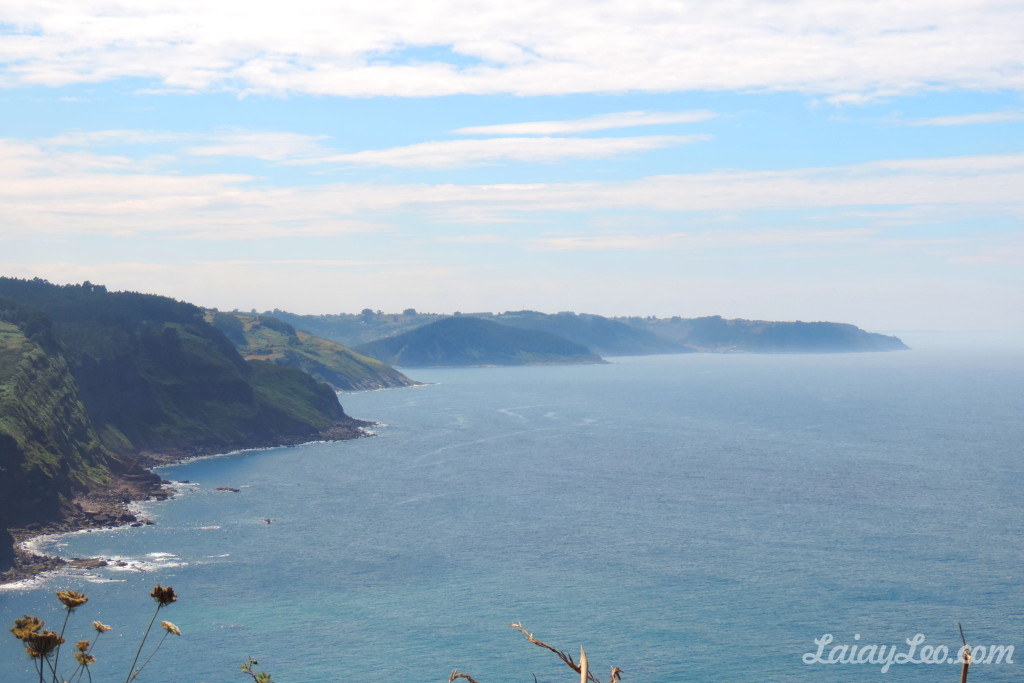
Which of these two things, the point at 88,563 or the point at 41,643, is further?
the point at 88,563

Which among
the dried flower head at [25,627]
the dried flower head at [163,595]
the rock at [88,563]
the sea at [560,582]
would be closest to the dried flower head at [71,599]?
the dried flower head at [25,627]

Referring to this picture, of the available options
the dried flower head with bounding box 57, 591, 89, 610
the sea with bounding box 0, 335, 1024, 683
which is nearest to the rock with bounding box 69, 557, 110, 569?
the sea with bounding box 0, 335, 1024, 683

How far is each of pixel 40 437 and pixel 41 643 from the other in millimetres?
155474

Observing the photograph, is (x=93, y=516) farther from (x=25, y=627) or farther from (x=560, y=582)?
(x=25, y=627)

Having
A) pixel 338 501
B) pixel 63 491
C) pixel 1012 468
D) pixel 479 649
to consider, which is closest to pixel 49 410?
pixel 63 491

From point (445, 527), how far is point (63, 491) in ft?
207

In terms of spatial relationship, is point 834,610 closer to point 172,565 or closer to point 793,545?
point 793,545

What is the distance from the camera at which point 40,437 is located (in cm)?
14950

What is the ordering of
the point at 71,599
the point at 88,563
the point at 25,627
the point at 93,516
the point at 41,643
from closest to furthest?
1. the point at 41,643
2. the point at 25,627
3. the point at 71,599
4. the point at 88,563
5. the point at 93,516

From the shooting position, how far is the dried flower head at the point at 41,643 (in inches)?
481

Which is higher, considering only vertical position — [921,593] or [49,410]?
[49,410]

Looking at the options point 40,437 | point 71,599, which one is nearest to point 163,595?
point 71,599

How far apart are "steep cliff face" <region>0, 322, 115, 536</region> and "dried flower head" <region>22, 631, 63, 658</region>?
13394 centimetres

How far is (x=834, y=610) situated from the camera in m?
98.4
